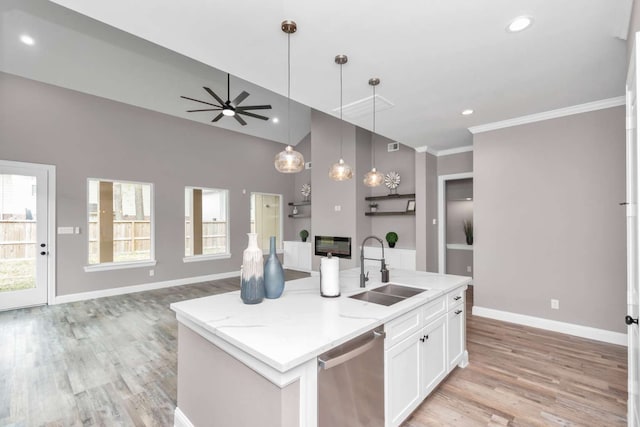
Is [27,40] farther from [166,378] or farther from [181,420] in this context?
[181,420]

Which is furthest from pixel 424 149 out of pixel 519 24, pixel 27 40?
pixel 27 40

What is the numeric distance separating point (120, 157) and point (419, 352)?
5.87 m

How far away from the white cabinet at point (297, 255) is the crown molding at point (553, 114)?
15.6ft

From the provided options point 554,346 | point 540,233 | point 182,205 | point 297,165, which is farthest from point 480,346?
point 182,205

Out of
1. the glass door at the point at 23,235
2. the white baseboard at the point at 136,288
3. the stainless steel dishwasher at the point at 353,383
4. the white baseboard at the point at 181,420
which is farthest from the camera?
the white baseboard at the point at 136,288

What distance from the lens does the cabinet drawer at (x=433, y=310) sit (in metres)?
2.09

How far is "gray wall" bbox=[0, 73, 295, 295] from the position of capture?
4551 mm

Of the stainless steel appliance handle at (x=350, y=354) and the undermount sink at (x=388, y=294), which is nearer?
the stainless steel appliance handle at (x=350, y=354)

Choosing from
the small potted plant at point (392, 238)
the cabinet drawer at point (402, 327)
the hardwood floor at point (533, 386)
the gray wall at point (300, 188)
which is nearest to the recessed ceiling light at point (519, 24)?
the cabinet drawer at point (402, 327)

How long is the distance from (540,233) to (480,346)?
5.37 feet

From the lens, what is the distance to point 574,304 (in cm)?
345

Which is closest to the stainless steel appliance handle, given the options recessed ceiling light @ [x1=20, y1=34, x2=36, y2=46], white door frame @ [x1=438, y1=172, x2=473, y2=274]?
white door frame @ [x1=438, y1=172, x2=473, y2=274]

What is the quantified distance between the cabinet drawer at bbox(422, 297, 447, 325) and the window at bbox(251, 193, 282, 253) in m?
5.97

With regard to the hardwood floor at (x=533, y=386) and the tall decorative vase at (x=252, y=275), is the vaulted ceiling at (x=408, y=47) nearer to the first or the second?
the tall decorative vase at (x=252, y=275)
